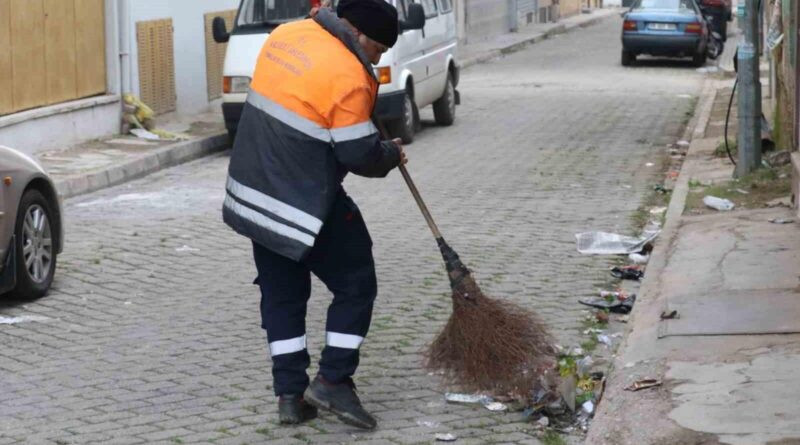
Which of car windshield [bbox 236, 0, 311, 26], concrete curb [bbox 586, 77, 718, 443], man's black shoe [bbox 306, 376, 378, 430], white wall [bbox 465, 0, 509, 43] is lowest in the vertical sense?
concrete curb [bbox 586, 77, 718, 443]

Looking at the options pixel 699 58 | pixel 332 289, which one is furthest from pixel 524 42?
pixel 332 289

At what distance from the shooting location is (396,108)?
1630cm

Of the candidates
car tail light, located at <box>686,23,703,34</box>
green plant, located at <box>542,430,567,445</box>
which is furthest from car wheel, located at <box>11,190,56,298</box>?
car tail light, located at <box>686,23,703,34</box>

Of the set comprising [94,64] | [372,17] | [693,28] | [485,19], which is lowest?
[485,19]

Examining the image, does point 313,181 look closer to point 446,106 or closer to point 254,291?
point 254,291

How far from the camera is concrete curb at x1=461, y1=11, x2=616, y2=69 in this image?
32.3 m

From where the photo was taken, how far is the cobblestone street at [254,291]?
623 centimetres

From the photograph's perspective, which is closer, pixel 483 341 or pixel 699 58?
pixel 483 341

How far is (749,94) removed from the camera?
12289mm

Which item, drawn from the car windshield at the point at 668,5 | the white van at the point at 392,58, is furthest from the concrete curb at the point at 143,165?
the car windshield at the point at 668,5

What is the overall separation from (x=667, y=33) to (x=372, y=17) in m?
24.3

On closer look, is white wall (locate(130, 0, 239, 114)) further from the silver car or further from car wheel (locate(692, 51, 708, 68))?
car wheel (locate(692, 51, 708, 68))

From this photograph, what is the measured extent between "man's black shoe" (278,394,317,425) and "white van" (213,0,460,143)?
9.19 m

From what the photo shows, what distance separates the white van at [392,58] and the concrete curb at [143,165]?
1.53 ft
